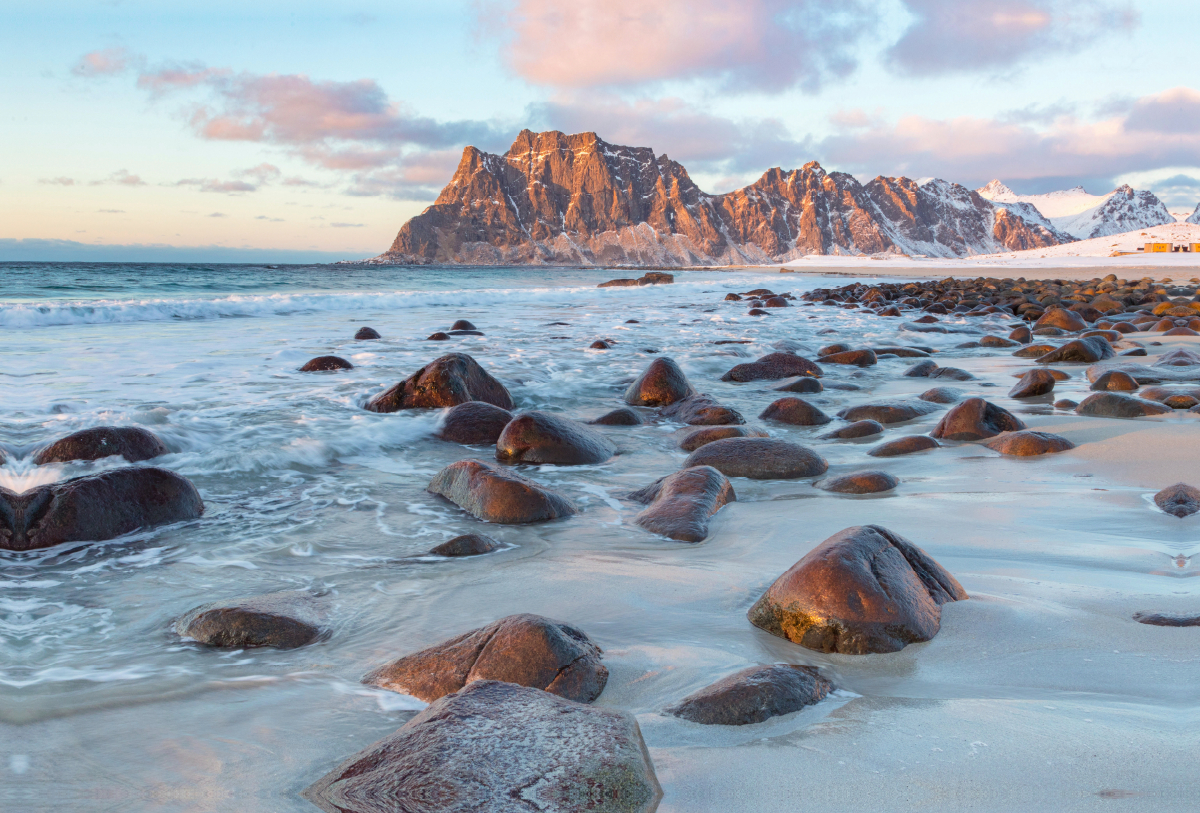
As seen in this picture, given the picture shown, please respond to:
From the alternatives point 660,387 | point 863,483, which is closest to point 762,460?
point 863,483

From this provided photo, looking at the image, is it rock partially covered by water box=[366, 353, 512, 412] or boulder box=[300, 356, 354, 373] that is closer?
rock partially covered by water box=[366, 353, 512, 412]

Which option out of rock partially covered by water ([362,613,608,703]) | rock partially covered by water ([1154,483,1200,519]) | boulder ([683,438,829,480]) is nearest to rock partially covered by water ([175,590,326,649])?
rock partially covered by water ([362,613,608,703])

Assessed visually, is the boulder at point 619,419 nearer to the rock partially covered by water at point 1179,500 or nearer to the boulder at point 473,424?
the boulder at point 473,424

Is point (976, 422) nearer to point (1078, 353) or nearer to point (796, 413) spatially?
point (796, 413)

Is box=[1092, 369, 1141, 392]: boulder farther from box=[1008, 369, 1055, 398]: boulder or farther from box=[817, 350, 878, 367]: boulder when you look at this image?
box=[817, 350, 878, 367]: boulder

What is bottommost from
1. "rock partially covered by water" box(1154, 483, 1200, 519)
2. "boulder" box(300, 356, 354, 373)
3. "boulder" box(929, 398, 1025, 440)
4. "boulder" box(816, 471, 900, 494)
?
"boulder" box(816, 471, 900, 494)

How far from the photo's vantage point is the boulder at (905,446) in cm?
441

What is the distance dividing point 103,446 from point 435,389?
227cm

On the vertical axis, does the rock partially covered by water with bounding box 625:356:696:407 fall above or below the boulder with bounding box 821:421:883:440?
above

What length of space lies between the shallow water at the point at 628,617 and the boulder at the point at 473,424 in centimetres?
12

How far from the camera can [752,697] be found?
Result: 1693 mm

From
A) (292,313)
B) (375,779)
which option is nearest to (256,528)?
(375,779)

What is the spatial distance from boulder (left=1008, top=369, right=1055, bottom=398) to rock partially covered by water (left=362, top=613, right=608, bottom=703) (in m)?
5.29

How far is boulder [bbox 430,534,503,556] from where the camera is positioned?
2.96 metres
